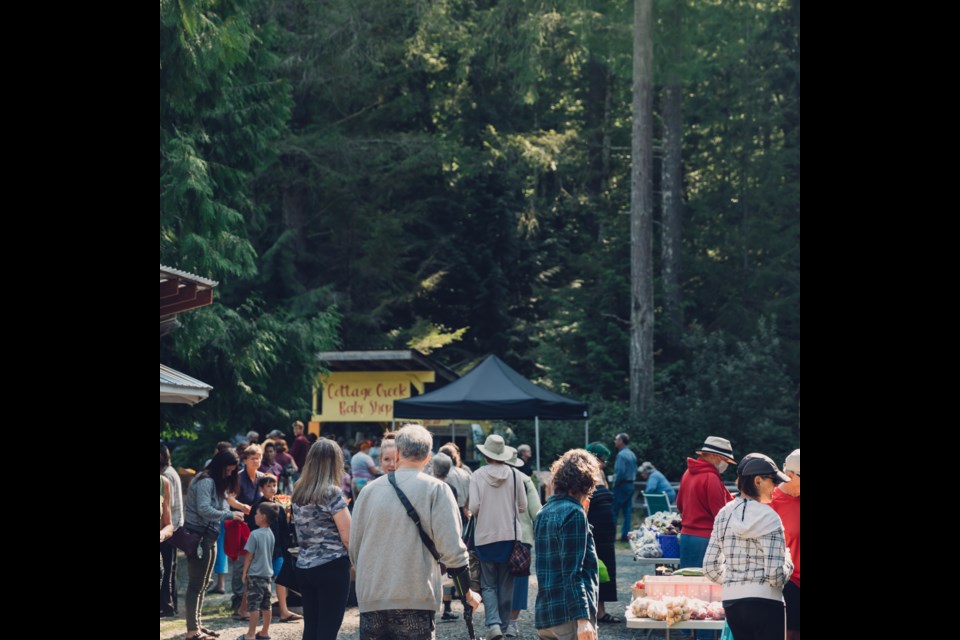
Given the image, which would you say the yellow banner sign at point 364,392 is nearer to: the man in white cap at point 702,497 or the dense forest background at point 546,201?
the dense forest background at point 546,201

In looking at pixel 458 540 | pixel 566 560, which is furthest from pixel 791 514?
pixel 458 540

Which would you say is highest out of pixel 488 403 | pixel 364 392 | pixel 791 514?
pixel 364 392

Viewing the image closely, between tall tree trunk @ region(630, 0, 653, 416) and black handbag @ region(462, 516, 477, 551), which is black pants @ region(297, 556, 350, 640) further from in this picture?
tall tree trunk @ region(630, 0, 653, 416)

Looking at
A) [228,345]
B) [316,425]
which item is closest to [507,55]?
[316,425]

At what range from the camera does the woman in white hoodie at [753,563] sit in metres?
6.29

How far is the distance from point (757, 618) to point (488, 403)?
10625 mm

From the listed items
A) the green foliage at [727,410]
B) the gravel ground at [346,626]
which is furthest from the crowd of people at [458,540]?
the green foliage at [727,410]

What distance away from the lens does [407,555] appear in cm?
594

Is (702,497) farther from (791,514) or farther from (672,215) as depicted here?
(672,215)

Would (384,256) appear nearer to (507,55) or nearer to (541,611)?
(507,55)

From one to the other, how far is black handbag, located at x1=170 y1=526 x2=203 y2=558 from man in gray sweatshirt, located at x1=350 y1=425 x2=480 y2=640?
4417mm

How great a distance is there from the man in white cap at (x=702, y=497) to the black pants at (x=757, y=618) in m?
3.09

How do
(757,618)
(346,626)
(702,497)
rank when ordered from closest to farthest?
(757,618), (702,497), (346,626)

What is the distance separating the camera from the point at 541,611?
6375mm
